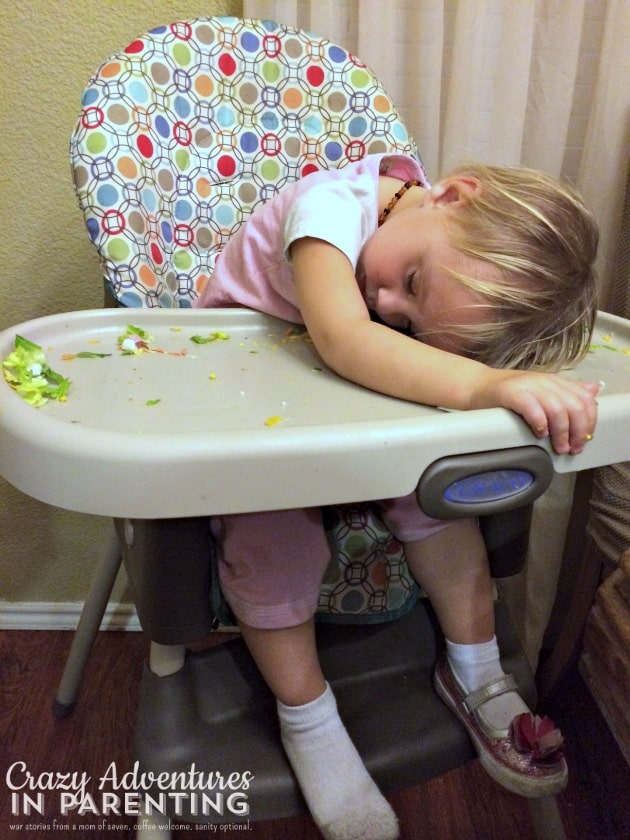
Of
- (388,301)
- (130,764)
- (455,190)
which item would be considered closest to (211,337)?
(388,301)

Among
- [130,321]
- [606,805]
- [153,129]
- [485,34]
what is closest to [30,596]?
[130,321]

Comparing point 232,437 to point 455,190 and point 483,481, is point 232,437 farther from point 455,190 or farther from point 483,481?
point 455,190

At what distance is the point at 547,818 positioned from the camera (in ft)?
2.29

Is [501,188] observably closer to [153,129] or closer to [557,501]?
[153,129]

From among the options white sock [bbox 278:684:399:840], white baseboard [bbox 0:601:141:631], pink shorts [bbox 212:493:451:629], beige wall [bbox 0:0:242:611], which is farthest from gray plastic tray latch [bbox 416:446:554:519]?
white baseboard [bbox 0:601:141:631]

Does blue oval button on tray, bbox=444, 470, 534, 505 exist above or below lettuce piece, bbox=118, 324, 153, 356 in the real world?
below

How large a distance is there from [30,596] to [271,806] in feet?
2.67

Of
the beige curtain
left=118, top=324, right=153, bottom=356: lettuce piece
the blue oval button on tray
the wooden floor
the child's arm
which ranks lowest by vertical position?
the wooden floor

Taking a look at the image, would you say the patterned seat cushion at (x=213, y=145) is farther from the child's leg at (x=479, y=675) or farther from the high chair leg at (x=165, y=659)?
the high chair leg at (x=165, y=659)

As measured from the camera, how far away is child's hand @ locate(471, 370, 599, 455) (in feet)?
1.37

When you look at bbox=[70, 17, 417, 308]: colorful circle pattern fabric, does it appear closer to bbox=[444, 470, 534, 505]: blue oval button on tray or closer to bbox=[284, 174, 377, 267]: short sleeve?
bbox=[284, 174, 377, 267]: short sleeve

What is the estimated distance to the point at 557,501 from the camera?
3.35 feet

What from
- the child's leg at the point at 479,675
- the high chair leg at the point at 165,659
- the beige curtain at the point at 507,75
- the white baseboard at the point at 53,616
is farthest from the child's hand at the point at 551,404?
the white baseboard at the point at 53,616

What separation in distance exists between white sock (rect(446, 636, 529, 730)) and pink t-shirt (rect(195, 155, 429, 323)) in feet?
1.27
